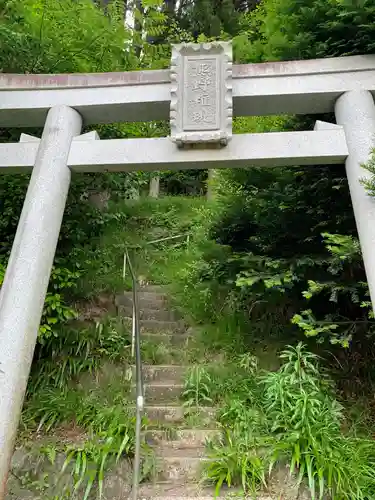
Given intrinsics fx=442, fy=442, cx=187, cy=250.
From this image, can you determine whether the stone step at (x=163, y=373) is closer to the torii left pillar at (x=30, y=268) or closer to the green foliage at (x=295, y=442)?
the green foliage at (x=295, y=442)

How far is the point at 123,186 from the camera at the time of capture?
6.53 meters

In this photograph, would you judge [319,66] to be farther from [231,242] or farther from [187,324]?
[187,324]

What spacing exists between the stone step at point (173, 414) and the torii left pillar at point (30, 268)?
148cm

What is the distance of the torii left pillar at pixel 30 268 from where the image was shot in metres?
3.21

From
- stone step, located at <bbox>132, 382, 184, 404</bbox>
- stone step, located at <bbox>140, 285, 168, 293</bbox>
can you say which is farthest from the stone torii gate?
stone step, located at <bbox>140, 285, 168, 293</bbox>

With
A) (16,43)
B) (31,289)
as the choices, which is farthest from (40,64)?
(31,289)

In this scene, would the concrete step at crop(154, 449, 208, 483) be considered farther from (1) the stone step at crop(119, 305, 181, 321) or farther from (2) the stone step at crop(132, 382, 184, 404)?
(1) the stone step at crop(119, 305, 181, 321)

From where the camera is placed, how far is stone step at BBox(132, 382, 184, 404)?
15.3ft

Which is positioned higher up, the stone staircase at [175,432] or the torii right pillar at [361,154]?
the torii right pillar at [361,154]

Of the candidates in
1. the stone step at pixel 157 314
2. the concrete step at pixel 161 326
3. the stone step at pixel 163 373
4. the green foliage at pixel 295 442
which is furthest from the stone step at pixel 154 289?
the green foliage at pixel 295 442

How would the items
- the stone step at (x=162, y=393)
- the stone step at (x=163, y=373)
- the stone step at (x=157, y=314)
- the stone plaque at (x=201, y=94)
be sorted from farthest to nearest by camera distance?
the stone step at (x=157, y=314)
the stone step at (x=163, y=373)
the stone step at (x=162, y=393)
the stone plaque at (x=201, y=94)

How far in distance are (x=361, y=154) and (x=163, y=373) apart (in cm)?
311

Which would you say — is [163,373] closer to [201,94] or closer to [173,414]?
[173,414]

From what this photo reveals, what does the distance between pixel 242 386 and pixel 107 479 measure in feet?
5.15
